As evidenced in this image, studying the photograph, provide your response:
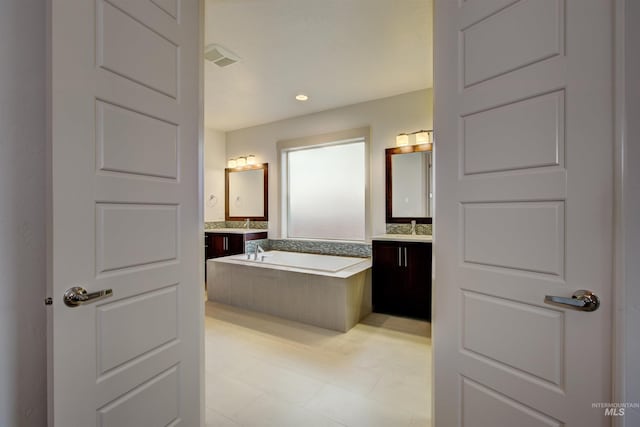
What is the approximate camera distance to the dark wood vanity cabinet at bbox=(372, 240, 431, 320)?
3072 millimetres

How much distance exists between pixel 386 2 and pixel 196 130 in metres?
1.72

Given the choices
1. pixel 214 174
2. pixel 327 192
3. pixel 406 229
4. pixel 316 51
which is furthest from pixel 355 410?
pixel 214 174

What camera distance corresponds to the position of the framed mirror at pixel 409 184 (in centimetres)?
354

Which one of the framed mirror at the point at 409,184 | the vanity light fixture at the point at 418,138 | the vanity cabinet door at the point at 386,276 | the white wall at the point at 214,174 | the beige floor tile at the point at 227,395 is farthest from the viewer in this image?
the white wall at the point at 214,174

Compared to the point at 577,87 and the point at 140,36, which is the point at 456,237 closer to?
the point at 577,87

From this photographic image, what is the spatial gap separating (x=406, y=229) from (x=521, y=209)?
8.80ft

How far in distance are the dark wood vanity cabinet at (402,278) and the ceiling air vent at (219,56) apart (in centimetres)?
251

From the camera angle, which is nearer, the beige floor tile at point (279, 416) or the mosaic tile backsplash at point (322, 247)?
the beige floor tile at point (279, 416)

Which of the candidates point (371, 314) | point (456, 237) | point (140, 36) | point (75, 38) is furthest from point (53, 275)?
point (371, 314)

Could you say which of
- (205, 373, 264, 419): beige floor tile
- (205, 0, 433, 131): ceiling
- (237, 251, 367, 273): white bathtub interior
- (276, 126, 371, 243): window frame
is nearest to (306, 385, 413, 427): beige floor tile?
(205, 373, 264, 419): beige floor tile

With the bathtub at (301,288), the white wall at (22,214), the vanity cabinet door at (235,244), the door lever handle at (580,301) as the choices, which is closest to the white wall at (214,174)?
the vanity cabinet door at (235,244)

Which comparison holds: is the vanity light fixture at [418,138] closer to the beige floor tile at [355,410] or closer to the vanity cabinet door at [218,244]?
the beige floor tile at [355,410]

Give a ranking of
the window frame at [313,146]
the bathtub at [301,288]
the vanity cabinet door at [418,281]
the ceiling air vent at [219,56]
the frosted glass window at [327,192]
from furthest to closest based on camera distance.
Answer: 1. the frosted glass window at [327,192]
2. the window frame at [313,146]
3. the vanity cabinet door at [418,281]
4. the bathtub at [301,288]
5. the ceiling air vent at [219,56]

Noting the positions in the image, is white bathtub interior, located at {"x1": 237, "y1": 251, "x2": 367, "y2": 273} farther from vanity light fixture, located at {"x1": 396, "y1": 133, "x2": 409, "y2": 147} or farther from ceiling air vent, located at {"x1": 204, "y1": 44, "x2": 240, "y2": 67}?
ceiling air vent, located at {"x1": 204, "y1": 44, "x2": 240, "y2": 67}
